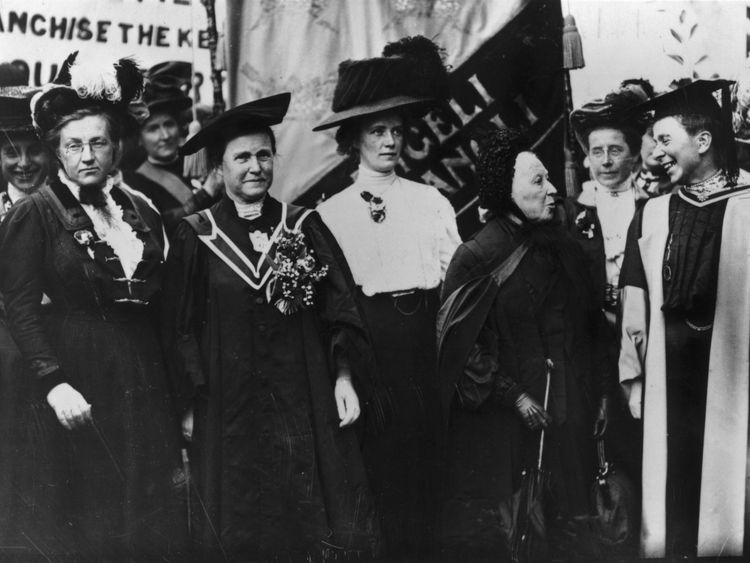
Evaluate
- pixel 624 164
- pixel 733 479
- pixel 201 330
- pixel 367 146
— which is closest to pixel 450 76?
pixel 367 146

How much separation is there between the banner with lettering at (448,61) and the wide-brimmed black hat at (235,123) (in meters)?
0.20

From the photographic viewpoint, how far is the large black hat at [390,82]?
6.24m

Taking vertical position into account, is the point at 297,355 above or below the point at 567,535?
above

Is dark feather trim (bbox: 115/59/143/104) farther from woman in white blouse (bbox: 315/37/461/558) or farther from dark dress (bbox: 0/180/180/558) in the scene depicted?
woman in white blouse (bbox: 315/37/461/558)

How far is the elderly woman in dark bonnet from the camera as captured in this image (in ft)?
19.9

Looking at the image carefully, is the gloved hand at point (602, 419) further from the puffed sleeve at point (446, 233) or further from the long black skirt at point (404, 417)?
the puffed sleeve at point (446, 233)

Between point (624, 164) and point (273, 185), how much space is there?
7.38 ft

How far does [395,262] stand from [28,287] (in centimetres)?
217

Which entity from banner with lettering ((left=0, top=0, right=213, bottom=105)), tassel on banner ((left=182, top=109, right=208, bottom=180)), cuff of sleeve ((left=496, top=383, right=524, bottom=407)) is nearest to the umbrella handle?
cuff of sleeve ((left=496, top=383, right=524, bottom=407))

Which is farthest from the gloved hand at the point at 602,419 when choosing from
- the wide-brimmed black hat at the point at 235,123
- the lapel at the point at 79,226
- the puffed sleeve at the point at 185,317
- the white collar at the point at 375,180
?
the lapel at the point at 79,226

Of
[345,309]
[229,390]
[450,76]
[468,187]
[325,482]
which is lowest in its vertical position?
[325,482]

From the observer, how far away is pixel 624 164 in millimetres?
6480

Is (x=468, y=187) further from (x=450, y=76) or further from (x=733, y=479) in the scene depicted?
(x=733, y=479)

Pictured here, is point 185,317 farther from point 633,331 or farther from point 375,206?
point 633,331
